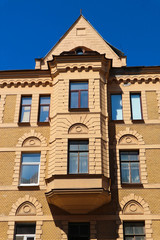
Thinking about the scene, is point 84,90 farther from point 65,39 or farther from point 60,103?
point 65,39

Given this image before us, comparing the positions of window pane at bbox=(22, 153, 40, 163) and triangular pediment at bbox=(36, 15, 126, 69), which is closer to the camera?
window pane at bbox=(22, 153, 40, 163)

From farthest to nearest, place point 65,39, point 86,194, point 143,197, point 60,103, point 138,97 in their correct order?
point 65,39
point 138,97
point 60,103
point 143,197
point 86,194

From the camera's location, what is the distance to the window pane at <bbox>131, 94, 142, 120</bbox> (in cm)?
1939

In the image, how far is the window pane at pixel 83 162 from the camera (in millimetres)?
16438

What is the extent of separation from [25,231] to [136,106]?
33.0 feet

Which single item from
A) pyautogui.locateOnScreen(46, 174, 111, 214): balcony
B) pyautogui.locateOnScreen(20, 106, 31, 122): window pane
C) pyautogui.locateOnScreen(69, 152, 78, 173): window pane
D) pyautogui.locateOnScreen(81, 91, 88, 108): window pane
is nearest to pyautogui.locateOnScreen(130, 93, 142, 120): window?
pyautogui.locateOnScreen(81, 91, 88, 108): window pane

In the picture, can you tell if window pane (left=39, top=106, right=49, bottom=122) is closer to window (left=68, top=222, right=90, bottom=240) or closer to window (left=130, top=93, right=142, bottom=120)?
window (left=130, top=93, right=142, bottom=120)

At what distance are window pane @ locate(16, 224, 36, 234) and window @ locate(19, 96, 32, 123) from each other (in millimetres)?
6393

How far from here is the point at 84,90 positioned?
62.2 ft

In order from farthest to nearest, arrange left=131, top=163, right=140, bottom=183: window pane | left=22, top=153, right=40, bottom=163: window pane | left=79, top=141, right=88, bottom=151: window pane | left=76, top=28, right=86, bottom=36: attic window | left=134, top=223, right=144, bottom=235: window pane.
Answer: left=76, top=28, right=86, bottom=36: attic window, left=22, top=153, right=40, bottom=163: window pane, left=131, top=163, right=140, bottom=183: window pane, left=79, top=141, right=88, bottom=151: window pane, left=134, top=223, right=144, bottom=235: window pane

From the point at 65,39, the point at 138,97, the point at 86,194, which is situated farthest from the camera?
the point at 65,39

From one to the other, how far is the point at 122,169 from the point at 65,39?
11.1m

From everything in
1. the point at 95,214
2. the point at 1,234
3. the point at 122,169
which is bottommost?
the point at 1,234

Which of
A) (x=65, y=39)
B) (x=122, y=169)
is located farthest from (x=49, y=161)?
(x=65, y=39)
